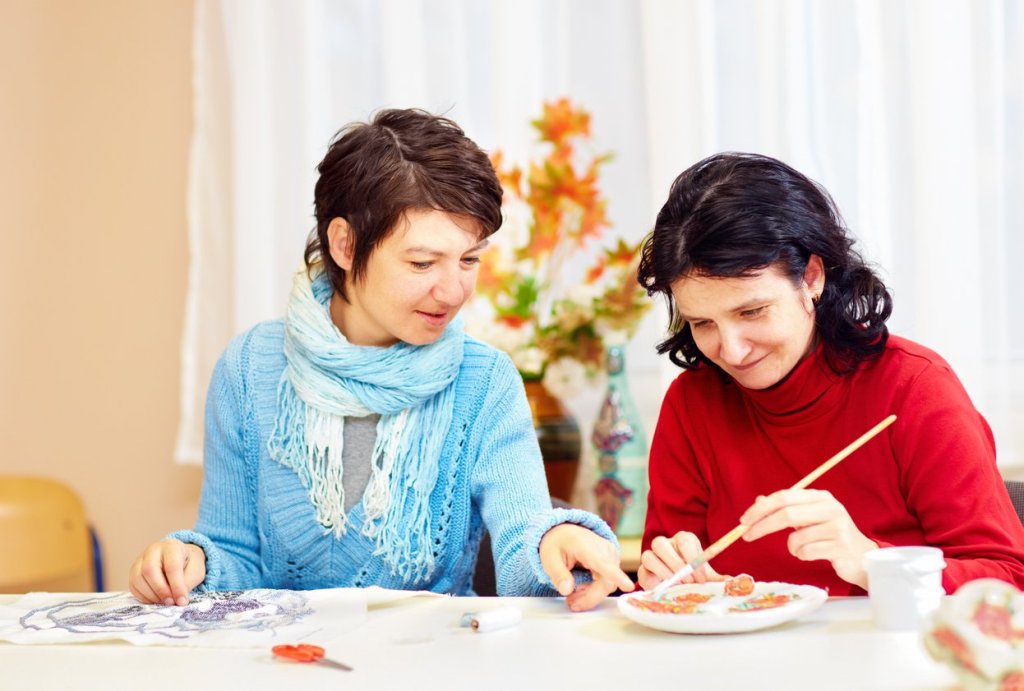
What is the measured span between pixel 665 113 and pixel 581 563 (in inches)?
50.2

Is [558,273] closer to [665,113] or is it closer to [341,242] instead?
[665,113]

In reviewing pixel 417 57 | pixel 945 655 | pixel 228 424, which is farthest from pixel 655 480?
pixel 417 57

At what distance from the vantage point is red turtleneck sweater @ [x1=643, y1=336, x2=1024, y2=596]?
1.34 meters

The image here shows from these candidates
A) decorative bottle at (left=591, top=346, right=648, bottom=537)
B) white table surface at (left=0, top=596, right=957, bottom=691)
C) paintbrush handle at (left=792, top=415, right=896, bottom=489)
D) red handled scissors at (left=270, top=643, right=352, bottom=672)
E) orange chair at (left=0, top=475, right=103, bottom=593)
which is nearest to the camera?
white table surface at (left=0, top=596, right=957, bottom=691)

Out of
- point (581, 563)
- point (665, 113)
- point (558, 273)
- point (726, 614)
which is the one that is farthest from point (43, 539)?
point (726, 614)

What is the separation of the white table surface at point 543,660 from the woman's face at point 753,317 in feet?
1.13

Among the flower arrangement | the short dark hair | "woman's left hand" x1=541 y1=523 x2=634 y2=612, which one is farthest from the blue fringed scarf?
the flower arrangement

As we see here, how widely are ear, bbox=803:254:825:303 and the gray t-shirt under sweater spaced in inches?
24.2

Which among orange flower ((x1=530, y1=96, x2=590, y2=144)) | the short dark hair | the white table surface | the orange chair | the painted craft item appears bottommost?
the orange chair

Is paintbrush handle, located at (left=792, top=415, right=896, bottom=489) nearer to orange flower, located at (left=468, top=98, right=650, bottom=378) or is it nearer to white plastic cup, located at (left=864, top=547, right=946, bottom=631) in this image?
white plastic cup, located at (left=864, top=547, right=946, bottom=631)

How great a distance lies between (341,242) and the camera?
1.65 metres

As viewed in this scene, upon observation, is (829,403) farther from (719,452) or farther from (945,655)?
(945,655)

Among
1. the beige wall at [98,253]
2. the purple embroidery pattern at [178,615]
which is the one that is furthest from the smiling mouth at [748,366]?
the beige wall at [98,253]

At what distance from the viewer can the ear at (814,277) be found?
1.48 meters
